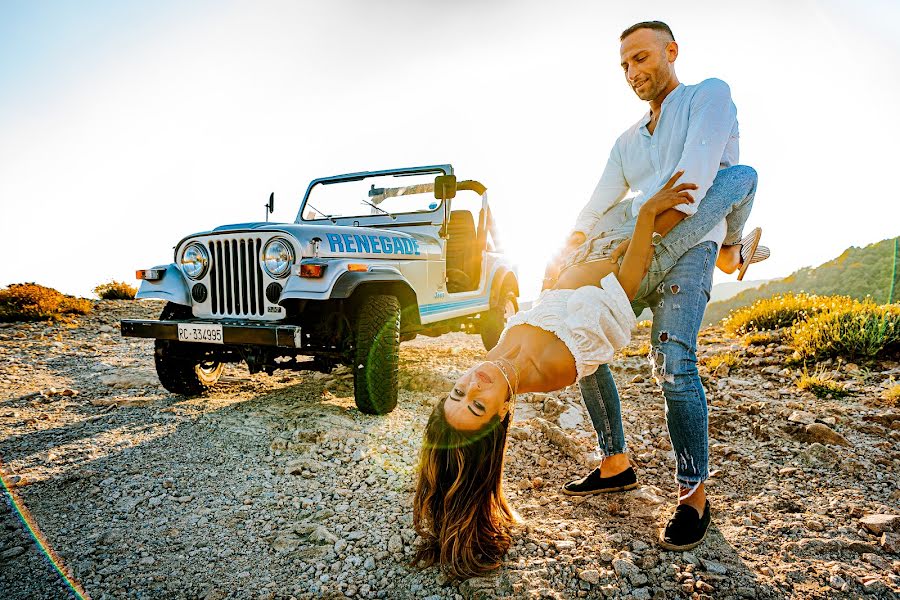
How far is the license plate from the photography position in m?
3.53

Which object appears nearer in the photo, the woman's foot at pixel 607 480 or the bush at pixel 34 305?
the woman's foot at pixel 607 480

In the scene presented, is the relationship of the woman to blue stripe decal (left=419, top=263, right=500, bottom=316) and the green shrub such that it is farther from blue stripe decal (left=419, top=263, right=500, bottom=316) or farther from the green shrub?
the green shrub

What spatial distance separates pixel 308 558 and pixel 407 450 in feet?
3.97

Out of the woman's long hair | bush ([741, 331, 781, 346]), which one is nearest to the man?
the woman's long hair

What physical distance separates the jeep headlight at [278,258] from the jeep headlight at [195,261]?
616 millimetres

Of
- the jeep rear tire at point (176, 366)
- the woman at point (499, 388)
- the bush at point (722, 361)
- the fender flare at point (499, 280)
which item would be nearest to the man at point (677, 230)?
the woman at point (499, 388)

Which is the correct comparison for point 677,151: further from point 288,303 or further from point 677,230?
point 288,303

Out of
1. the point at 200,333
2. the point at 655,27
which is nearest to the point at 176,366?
the point at 200,333

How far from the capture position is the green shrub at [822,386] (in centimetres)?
389

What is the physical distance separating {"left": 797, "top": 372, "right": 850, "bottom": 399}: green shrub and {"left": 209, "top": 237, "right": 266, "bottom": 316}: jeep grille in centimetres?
435

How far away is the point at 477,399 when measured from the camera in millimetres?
1575

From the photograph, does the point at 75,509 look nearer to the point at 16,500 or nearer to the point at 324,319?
the point at 16,500

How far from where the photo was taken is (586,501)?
2.38m

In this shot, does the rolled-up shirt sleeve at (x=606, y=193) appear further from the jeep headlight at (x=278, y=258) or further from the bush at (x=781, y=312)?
the bush at (x=781, y=312)
